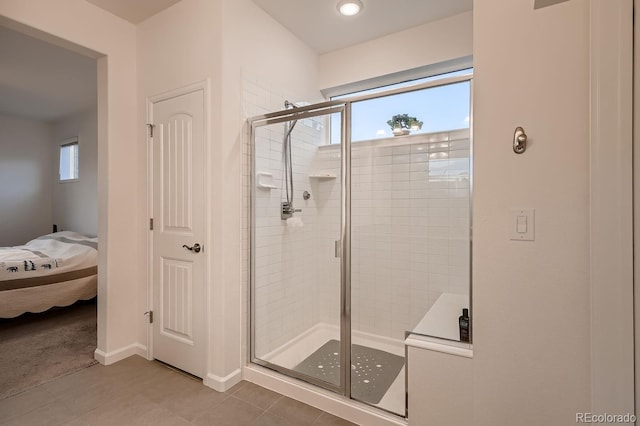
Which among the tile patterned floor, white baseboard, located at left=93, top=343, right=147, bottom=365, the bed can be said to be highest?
the bed

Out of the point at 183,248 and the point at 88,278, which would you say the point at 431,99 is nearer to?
the point at 183,248

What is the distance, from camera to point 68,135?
5.49m

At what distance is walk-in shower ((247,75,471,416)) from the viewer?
7.72 feet

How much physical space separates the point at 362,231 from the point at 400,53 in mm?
1667

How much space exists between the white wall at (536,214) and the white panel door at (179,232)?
5.91 ft

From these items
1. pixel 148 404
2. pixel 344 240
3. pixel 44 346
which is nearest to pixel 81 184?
pixel 44 346

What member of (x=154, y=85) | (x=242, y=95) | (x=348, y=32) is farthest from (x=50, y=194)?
(x=348, y=32)

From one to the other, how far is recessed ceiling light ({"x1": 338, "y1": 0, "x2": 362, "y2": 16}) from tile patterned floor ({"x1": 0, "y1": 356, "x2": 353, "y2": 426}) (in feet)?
9.43

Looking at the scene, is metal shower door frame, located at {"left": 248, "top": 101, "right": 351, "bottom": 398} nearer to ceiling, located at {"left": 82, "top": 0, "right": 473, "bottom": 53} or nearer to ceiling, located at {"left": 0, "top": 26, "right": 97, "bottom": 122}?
ceiling, located at {"left": 82, "top": 0, "right": 473, "bottom": 53}

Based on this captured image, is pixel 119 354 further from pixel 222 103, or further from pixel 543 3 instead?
pixel 543 3

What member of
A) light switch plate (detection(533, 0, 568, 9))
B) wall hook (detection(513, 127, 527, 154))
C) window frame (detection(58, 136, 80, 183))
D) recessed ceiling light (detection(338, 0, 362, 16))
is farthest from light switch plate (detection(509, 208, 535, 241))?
window frame (detection(58, 136, 80, 183))

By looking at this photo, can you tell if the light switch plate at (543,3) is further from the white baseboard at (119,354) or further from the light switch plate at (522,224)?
the white baseboard at (119,354)

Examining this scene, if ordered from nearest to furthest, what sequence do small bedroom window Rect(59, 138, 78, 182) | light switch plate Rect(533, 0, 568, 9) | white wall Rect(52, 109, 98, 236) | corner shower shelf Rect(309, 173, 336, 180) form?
light switch plate Rect(533, 0, 568, 9)
corner shower shelf Rect(309, 173, 336, 180)
white wall Rect(52, 109, 98, 236)
small bedroom window Rect(59, 138, 78, 182)

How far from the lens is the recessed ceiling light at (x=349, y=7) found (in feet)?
7.88
